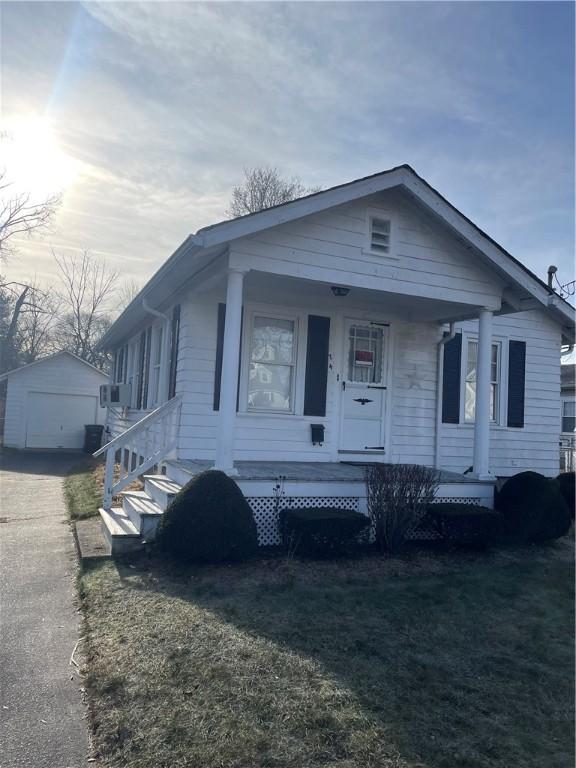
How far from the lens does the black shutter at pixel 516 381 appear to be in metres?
10.7

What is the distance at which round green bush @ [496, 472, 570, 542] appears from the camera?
7.25 m

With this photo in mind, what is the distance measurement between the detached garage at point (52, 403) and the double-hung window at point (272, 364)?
18.3m

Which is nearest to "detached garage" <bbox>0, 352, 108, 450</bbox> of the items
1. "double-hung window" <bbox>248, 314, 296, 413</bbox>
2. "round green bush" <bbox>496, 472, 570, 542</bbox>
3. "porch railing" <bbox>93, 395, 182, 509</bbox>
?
"porch railing" <bbox>93, 395, 182, 509</bbox>

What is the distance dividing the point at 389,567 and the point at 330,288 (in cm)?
392

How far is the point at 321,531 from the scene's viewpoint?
20.0ft

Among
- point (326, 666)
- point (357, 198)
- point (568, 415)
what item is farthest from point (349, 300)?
point (568, 415)

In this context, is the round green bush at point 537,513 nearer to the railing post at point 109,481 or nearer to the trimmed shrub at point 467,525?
the trimmed shrub at point 467,525

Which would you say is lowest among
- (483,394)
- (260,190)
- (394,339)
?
(483,394)

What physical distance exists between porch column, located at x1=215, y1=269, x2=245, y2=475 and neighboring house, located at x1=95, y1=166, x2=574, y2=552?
0.02 meters

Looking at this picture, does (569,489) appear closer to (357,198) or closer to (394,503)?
(394,503)

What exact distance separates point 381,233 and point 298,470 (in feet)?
10.7

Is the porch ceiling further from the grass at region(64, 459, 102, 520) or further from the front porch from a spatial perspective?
the grass at region(64, 459, 102, 520)

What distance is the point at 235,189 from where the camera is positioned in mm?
28219

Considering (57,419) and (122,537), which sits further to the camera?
(57,419)
